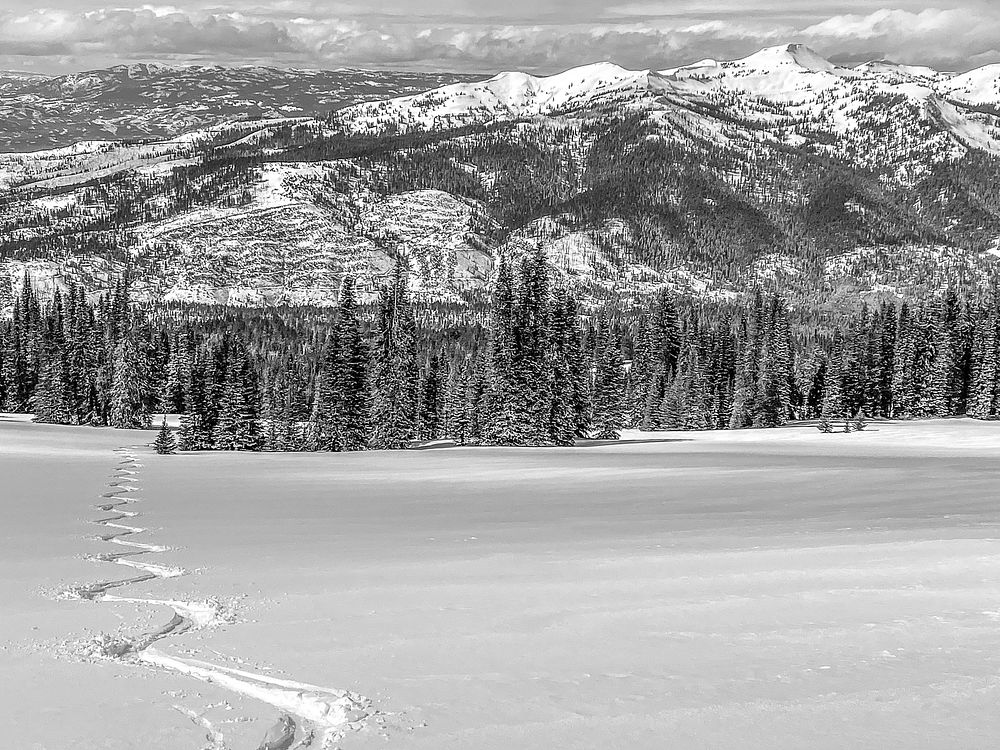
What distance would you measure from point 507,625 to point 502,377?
4837cm

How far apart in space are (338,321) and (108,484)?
3243cm

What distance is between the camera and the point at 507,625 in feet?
32.7

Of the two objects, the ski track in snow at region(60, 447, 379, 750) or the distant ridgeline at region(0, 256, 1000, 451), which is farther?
the distant ridgeline at region(0, 256, 1000, 451)

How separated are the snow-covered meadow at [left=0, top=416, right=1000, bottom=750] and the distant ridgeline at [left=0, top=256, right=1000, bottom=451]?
3672cm

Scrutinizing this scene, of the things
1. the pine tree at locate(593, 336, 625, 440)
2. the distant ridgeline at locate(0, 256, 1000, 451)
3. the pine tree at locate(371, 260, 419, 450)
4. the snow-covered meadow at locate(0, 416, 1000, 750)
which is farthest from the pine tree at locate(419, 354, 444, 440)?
the snow-covered meadow at locate(0, 416, 1000, 750)

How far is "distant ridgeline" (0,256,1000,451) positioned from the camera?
58.5 m

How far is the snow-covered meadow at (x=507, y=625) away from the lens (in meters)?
7.04

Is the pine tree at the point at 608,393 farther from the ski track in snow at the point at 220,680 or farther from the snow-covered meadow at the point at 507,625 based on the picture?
the ski track in snow at the point at 220,680

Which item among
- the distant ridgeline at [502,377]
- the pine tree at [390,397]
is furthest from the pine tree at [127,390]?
the pine tree at [390,397]

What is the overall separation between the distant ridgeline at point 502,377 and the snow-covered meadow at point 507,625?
1446 inches

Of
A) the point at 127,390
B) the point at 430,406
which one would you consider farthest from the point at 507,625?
the point at 127,390

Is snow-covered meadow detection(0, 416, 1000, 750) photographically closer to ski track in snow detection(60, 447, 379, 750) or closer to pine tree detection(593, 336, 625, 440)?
ski track in snow detection(60, 447, 379, 750)

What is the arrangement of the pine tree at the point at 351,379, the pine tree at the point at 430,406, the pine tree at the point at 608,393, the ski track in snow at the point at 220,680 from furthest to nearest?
the pine tree at the point at 430,406 < the pine tree at the point at 608,393 < the pine tree at the point at 351,379 < the ski track in snow at the point at 220,680

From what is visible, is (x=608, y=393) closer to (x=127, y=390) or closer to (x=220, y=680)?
(x=127, y=390)
